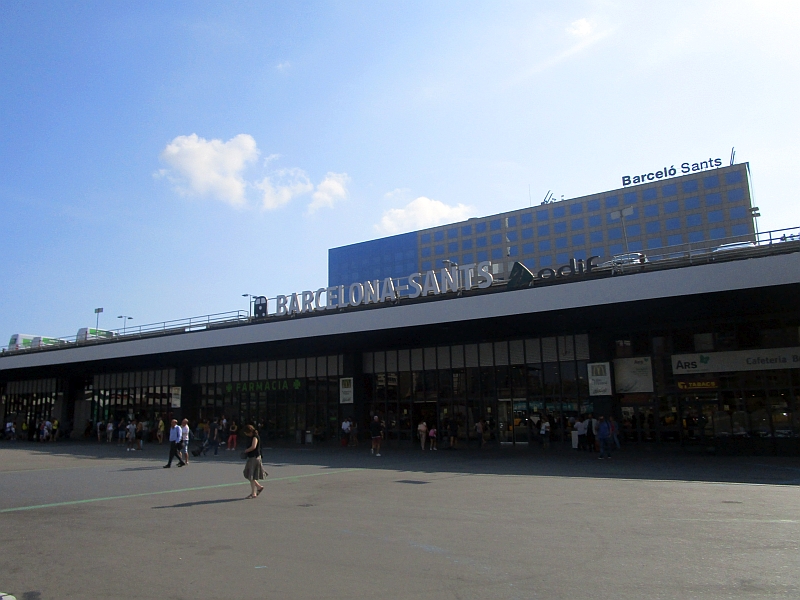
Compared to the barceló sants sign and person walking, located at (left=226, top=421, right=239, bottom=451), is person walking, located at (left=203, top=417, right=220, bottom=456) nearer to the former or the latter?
person walking, located at (left=226, top=421, right=239, bottom=451)

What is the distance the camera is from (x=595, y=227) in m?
84.4

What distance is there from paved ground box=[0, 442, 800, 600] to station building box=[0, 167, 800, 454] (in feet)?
26.0

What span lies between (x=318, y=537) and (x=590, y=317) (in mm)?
20495

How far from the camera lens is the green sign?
40.3 metres

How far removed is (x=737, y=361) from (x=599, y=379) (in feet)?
18.6

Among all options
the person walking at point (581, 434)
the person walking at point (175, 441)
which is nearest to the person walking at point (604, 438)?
the person walking at point (581, 434)

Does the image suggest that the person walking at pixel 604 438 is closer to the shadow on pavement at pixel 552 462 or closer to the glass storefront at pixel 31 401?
the shadow on pavement at pixel 552 462

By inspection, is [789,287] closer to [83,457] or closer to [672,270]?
[672,270]

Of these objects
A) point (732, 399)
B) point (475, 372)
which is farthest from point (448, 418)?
point (732, 399)

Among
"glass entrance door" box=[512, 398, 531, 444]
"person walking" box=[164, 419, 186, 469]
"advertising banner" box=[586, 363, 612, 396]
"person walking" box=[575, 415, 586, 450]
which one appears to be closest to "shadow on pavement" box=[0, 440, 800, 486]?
"person walking" box=[575, 415, 586, 450]

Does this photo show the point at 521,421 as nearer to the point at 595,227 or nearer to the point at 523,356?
the point at 523,356

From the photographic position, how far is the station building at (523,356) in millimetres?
24797

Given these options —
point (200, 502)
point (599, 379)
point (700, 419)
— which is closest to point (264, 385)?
point (599, 379)

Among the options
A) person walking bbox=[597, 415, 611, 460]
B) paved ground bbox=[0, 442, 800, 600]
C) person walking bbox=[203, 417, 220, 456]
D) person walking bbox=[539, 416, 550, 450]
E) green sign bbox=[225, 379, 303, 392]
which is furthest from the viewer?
green sign bbox=[225, 379, 303, 392]
